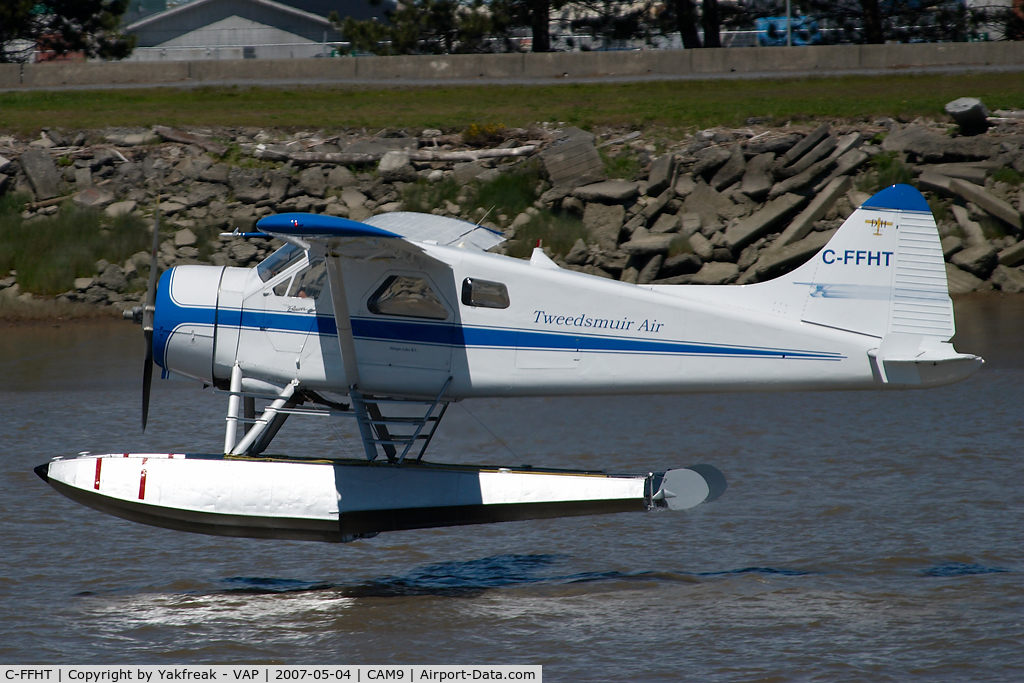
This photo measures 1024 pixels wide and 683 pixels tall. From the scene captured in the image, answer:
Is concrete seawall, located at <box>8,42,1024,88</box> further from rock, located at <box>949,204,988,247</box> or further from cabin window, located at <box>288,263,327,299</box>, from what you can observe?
cabin window, located at <box>288,263,327,299</box>

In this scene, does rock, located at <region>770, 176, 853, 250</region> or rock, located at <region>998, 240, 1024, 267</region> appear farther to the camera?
rock, located at <region>998, 240, 1024, 267</region>

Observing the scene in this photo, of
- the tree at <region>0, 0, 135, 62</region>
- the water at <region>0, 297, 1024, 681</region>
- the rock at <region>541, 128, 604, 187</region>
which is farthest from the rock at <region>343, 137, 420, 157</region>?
the tree at <region>0, 0, 135, 62</region>

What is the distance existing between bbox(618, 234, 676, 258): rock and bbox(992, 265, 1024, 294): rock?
563cm

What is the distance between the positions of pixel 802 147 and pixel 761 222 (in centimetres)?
246

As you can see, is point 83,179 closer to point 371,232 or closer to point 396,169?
point 396,169

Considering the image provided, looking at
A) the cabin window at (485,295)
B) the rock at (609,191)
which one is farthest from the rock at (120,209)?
the cabin window at (485,295)

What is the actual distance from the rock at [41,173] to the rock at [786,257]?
13.5m

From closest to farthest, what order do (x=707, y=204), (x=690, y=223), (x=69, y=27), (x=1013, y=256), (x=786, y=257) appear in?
(x=786, y=257), (x=1013, y=256), (x=690, y=223), (x=707, y=204), (x=69, y=27)

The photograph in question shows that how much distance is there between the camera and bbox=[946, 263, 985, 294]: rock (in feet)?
61.3

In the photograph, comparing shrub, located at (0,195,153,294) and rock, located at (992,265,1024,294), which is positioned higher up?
shrub, located at (0,195,153,294)

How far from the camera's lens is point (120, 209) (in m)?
20.4

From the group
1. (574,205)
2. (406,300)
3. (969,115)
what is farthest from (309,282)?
(969,115)
